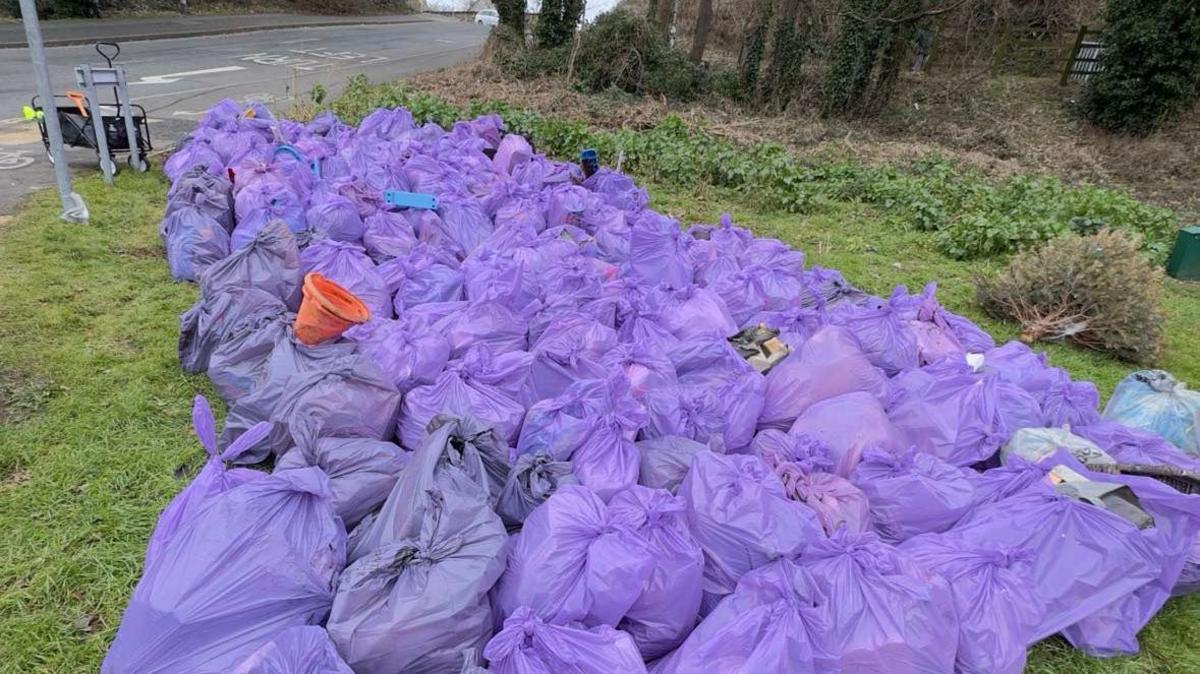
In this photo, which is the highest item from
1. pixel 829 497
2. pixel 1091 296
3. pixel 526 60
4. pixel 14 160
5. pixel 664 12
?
pixel 664 12

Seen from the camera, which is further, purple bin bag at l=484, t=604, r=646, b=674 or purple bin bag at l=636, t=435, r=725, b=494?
purple bin bag at l=636, t=435, r=725, b=494

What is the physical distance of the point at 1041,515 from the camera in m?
2.35

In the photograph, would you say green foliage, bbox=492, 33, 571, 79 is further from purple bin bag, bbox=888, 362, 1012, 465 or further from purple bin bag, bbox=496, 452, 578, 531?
purple bin bag, bbox=496, 452, 578, 531

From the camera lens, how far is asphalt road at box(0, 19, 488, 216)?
22.9 feet

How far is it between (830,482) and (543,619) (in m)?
1.20

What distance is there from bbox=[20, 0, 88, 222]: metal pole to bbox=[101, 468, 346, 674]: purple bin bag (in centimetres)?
418

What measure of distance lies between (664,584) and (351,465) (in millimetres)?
1142

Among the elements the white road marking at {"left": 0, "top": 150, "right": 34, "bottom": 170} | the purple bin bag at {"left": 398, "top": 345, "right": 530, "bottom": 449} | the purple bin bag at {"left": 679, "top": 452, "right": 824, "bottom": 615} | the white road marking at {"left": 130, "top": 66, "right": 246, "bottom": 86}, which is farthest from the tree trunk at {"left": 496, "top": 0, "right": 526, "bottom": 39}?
the purple bin bag at {"left": 679, "top": 452, "right": 824, "bottom": 615}

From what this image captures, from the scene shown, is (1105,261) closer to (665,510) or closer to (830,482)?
(830,482)

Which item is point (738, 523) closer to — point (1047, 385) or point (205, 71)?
point (1047, 385)

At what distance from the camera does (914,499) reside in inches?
98.1

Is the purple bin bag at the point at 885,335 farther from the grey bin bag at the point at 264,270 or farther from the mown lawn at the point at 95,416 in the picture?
the grey bin bag at the point at 264,270

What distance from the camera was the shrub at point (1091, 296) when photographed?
4551mm

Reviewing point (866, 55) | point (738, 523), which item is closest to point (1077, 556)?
point (738, 523)
